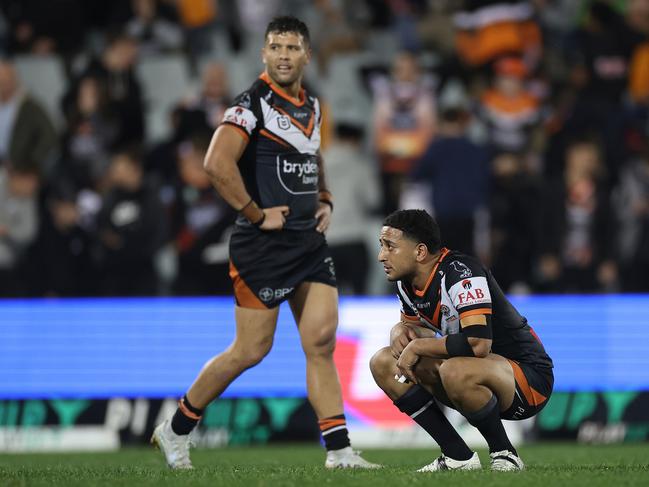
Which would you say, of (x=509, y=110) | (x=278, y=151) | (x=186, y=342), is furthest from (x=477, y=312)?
(x=509, y=110)

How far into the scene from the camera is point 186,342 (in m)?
10.6

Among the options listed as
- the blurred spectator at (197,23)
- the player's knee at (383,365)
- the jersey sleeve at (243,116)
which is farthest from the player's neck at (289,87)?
the blurred spectator at (197,23)

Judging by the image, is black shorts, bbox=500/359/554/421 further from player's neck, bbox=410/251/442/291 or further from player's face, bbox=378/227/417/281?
player's face, bbox=378/227/417/281

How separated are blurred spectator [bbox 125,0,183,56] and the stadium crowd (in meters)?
0.03

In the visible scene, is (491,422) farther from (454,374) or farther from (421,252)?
(421,252)

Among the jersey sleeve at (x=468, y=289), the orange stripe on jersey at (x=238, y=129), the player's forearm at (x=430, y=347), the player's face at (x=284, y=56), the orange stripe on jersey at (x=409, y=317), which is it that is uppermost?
the player's face at (x=284, y=56)

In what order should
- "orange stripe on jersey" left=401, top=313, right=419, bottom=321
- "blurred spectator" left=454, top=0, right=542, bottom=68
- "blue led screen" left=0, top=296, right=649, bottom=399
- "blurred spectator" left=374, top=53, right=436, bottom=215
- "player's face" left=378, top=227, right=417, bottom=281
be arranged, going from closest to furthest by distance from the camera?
"player's face" left=378, top=227, right=417, bottom=281, "orange stripe on jersey" left=401, top=313, right=419, bottom=321, "blue led screen" left=0, top=296, right=649, bottom=399, "blurred spectator" left=374, top=53, right=436, bottom=215, "blurred spectator" left=454, top=0, right=542, bottom=68

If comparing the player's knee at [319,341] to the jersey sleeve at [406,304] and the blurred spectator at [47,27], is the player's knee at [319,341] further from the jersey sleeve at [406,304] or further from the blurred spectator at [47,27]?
the blurred spectator at [47,27]

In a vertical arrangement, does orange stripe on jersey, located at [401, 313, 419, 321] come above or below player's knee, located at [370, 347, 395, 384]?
above

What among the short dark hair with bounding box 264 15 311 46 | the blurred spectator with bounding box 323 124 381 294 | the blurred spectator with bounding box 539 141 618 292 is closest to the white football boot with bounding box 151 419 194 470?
the short dark hair with bounding box 264 15 311 46

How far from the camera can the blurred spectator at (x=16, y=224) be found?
12.7 metres

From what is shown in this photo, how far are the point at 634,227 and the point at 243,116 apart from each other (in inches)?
274

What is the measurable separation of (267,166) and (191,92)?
8299 mm

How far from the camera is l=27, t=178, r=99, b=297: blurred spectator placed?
12.5 meters
